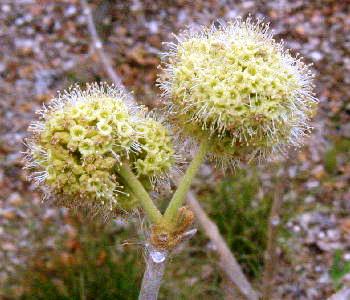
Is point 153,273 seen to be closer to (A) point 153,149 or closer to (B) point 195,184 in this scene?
(A) point 153,149

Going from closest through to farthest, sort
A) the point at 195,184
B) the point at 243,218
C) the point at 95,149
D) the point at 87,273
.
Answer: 1. the point at 95,149
2. the point at 87,273
3. the point at 243,218
4. the point at 195,184

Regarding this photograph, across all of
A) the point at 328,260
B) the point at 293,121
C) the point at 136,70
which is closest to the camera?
the point at 293,121

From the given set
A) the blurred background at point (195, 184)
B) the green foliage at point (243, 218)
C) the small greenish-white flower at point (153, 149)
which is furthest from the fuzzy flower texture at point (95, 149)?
the green foliage at point (243, 218)

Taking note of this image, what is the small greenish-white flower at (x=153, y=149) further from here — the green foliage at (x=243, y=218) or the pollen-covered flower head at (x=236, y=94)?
the green foliage at (x=243, y=218)

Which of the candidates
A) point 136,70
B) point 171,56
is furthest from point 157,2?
point 171,56

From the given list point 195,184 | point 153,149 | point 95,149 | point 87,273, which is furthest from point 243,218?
point 95,149

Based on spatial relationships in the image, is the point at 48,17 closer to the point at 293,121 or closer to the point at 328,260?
the point at 328,260

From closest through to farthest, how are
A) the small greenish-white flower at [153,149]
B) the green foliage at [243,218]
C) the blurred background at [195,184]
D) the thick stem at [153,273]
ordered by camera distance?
the thick stem at [153,273] < the small greenish-white flower at [153,149] < the blurred background at [195,184] < the green foliage at [243,218]

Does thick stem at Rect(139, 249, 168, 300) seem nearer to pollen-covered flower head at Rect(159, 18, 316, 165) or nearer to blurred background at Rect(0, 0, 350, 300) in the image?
pollen-covered flower head at Rect(159, 18, 316, 165)
